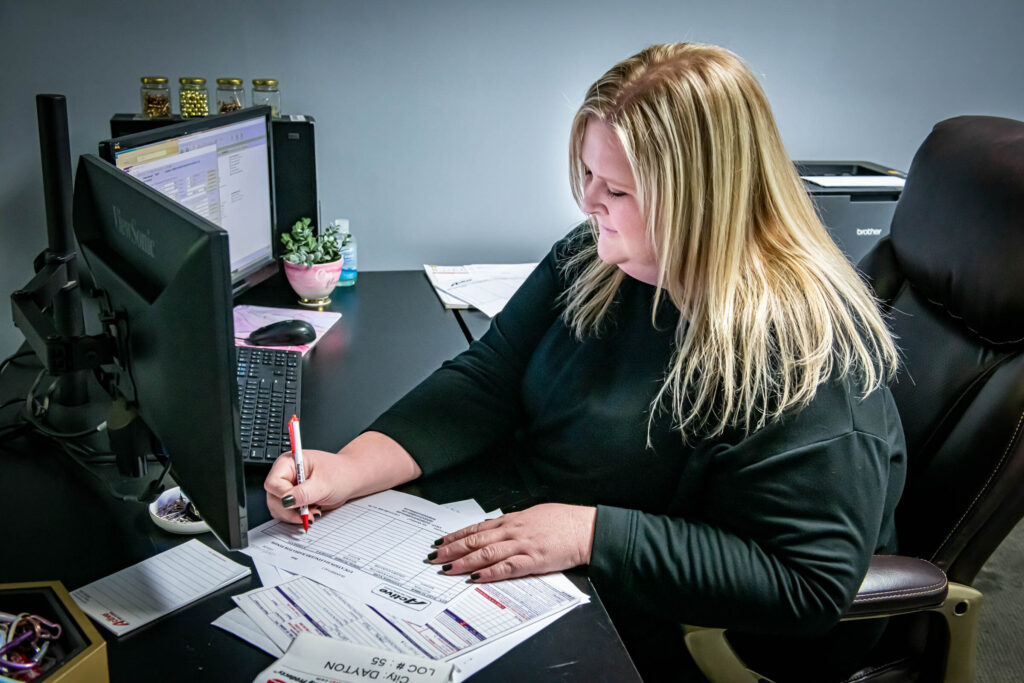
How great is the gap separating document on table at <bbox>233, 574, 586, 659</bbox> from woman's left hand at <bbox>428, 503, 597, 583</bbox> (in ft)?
0.07

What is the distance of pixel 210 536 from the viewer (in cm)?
110

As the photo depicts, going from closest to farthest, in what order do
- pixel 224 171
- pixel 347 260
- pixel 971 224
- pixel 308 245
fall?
pixel 971 224
pixel 224 171
pixel 308 245
pixel 347 260

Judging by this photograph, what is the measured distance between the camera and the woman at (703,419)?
3.42 ft

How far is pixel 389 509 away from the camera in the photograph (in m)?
1.18

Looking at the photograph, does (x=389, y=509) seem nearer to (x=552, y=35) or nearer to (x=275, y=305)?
(x=275, y=305)

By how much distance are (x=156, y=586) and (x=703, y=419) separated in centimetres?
66

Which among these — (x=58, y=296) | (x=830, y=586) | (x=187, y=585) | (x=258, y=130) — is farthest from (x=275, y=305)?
(x=830, y=586)

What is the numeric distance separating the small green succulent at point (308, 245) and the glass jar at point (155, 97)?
1.15ft

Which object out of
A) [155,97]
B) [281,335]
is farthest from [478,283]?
[155,97]

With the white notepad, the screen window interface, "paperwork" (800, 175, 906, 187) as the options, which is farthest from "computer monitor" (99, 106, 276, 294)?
"paperwork" (800, 175, 906, 187)

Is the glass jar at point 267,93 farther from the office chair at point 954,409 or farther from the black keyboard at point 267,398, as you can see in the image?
the office chair at point 954,409

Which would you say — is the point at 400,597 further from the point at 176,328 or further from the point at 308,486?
the point at 176,328

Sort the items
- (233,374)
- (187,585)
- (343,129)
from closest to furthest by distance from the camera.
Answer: (233,374) → (187,585) → (343,129)

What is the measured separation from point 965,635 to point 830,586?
321 mm
